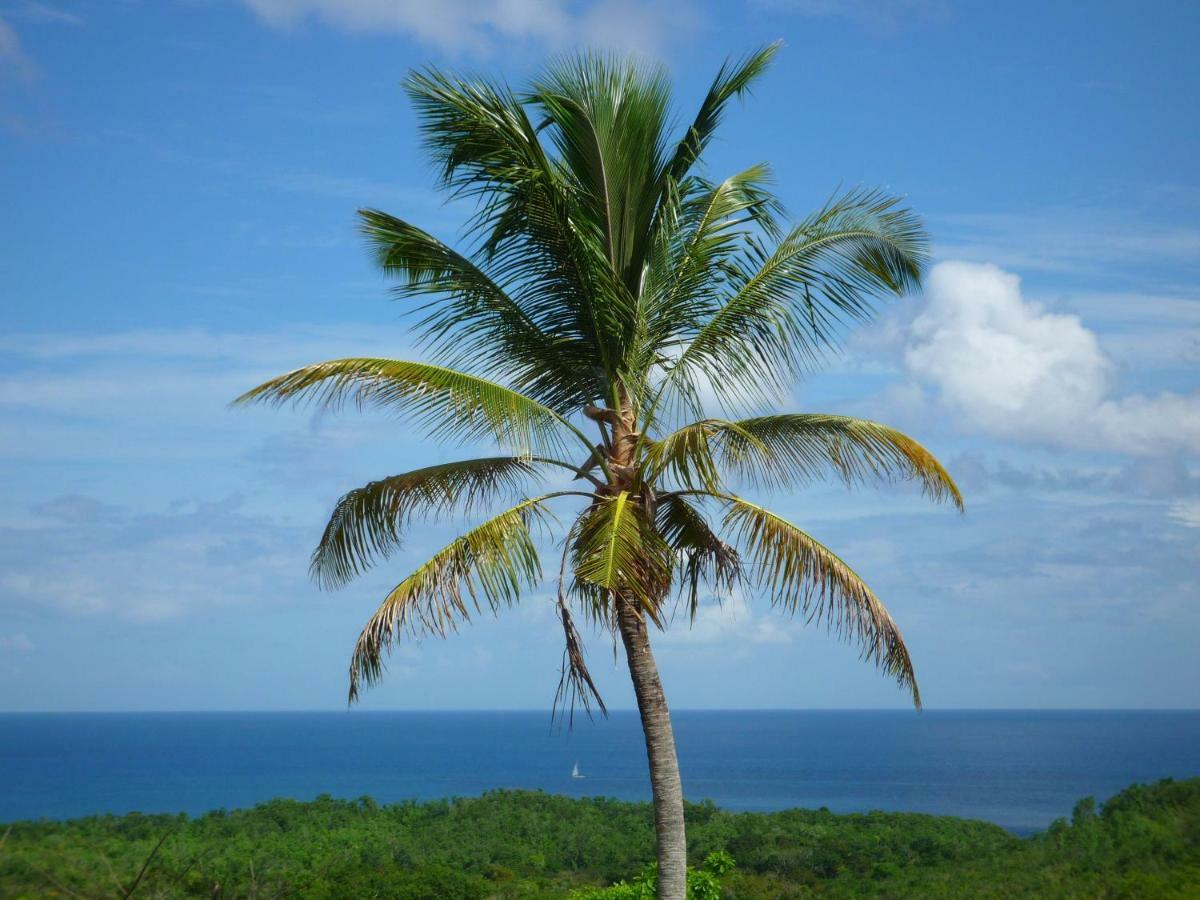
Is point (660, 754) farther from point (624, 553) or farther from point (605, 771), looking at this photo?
point (605, 771)

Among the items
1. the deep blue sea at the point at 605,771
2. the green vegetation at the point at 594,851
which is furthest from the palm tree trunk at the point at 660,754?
the deep blue sea at the point at 605,771

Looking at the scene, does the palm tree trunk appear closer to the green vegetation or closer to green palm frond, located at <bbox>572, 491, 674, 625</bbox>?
green palm frond, located at <bbox>572, 491, 674, 625</bbox>

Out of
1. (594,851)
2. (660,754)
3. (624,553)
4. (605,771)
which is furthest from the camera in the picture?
(605,771)

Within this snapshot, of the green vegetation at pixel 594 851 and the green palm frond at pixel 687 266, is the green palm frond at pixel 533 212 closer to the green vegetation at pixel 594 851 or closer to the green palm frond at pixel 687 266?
the green palm frond at pixel 687 266

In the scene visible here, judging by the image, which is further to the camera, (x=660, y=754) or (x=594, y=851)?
(x=594, y=851)

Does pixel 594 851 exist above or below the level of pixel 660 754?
below

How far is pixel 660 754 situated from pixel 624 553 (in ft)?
5.27

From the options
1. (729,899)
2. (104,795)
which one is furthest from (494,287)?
(104,795)

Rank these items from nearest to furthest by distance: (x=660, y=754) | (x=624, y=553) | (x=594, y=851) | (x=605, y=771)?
(x=624, y=553)
(x=660, y=754)
(x=594, y=851)
(x=605, y=771)

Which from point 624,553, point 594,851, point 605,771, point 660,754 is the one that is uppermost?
point 624,553

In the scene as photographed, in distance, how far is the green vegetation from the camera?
11.6 metres

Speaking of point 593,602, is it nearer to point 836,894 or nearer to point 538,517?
point 538,517

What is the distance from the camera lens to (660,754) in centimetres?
841

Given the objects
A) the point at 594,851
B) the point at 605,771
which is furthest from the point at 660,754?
the point at 605,771
